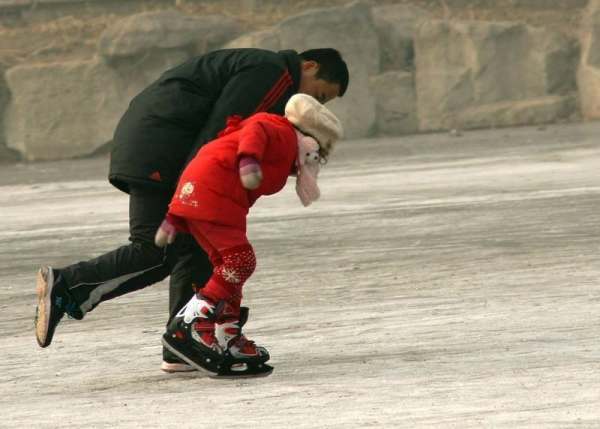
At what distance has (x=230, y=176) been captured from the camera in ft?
17.1

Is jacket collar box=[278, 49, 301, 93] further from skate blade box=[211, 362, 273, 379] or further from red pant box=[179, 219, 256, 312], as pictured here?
skate blade box=[211, 362, 273, 379]

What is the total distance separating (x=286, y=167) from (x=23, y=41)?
1344 centimetres

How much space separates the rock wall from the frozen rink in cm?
521

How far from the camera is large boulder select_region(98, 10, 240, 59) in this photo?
17.7 meters

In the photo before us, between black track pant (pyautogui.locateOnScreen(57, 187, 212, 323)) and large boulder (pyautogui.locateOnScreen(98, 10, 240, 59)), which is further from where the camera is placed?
large boulder (pyautogui.locateOnScreen(98, 10, 240, 59))

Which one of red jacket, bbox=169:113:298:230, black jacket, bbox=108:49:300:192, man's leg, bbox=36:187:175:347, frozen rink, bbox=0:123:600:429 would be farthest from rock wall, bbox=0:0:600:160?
red jacket, bbox=169:113:298:230

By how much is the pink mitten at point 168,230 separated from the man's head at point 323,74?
0.67 m

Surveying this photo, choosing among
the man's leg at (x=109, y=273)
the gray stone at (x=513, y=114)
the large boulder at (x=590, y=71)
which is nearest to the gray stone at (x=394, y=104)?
the gray stone at (x=513, y=114)

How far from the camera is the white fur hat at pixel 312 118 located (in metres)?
A: 5.29

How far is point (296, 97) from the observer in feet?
17.5

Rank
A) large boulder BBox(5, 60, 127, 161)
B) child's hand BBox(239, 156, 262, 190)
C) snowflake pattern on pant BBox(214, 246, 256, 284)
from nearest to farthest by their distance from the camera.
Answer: child's hand BBox(239, 156, 262, 190) < snowflake pattern on pant BBox(214, 246, 256, 284) < large boulder BBox(5, 60, 127, 161)

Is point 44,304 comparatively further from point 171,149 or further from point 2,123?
point 2,123

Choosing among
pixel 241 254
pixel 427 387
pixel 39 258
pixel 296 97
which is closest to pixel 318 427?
pixel 427 387

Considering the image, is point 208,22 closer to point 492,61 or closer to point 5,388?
point 492,61
